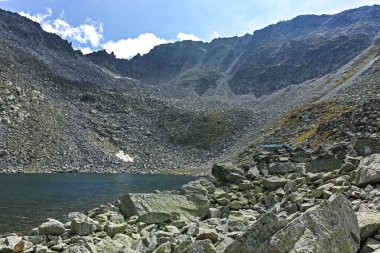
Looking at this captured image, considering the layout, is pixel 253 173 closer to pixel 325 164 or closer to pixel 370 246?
pixel 325 164

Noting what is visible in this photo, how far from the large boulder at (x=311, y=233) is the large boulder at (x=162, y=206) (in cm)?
995

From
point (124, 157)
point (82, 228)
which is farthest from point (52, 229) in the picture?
point (124, 157)

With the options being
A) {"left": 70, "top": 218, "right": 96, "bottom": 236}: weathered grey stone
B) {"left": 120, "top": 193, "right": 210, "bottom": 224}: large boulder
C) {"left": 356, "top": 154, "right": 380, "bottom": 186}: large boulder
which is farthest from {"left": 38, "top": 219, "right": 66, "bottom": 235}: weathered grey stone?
{"left": 356, "top": 154, "right": 380, "bottom": 186}: large boulder

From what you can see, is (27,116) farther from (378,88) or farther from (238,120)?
Result: (378,88)

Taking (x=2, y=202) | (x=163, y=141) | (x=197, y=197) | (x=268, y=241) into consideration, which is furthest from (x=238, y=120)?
(x=268, y=241)

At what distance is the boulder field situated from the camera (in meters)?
9.95

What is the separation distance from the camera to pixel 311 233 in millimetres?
9422

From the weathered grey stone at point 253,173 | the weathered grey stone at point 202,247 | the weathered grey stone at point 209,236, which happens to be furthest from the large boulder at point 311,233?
the weathered grey stone at point 253,173

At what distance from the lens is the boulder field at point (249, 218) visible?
995 cm

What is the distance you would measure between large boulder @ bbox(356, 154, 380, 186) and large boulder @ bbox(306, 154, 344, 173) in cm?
620

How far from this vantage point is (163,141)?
144 meters

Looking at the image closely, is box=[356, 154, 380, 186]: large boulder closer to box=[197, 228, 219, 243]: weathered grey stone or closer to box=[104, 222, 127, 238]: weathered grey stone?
box=[197, 228, 219, 243]: weathered grey stone

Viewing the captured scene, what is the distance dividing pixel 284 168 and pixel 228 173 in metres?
4.14

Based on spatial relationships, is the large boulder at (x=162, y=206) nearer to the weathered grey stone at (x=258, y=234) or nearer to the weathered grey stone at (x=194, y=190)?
the weathered grey stone at (x=194, y=190)
